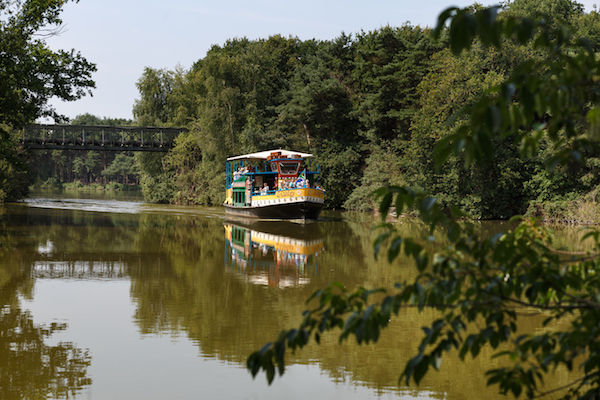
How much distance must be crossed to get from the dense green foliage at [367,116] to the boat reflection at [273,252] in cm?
865

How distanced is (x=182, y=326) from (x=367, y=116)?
3355cm

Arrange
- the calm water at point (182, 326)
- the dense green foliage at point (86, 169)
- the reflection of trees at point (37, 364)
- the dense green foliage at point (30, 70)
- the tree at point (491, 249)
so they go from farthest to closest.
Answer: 1. the dense green foliage at point (86, 169)
2. the dense green foliage at point (30, 70)
3. the calm water at point (182, 326)
4. the reflection of trees at point (37, 364)
5. the tree at point (491, 249)

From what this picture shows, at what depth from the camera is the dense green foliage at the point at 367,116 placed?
31.4m

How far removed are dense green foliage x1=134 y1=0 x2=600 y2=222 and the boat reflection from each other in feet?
28.4

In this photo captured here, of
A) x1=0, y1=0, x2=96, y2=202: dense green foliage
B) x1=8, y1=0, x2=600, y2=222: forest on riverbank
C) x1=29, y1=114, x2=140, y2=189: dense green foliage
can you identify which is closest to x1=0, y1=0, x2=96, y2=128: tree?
x1=0, y1=0, x2=96, y2=202: dense green foliage

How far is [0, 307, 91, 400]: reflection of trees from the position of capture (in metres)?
6.14

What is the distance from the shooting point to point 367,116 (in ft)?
135

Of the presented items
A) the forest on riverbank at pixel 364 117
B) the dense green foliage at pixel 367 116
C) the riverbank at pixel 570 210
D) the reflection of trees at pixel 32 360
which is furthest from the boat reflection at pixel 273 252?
the riverbank at pixel 570 210

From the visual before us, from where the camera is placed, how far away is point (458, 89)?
101 feet

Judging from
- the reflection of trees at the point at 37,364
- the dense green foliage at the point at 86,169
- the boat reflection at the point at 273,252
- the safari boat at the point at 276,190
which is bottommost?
the reflection of trees at the point at 37,364

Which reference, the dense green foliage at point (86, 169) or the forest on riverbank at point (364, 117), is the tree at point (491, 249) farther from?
the dense green foliage at point (86, 169)

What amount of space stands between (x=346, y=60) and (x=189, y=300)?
3635 cm

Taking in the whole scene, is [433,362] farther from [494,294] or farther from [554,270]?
[554,270]

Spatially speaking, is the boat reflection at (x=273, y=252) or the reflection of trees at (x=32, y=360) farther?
the boat reflection at (x=273, y=252)
